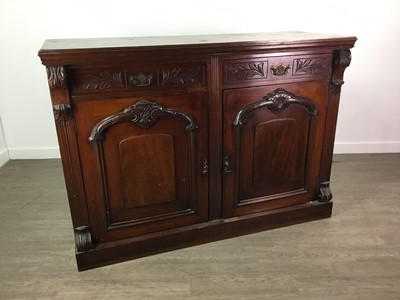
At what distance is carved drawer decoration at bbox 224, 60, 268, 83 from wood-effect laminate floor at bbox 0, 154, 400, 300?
2.59 feet

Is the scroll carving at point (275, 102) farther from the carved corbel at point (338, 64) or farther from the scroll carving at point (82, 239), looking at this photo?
the scroll carving at point (82, 239)

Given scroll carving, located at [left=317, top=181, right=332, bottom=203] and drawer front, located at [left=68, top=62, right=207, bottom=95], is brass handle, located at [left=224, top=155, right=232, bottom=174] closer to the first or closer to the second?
drawer front, located at [left=68, top=62, right=207, bottom=95]

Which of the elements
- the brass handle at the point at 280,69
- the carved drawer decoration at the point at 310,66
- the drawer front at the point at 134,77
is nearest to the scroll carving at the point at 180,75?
the drawer front at the point at 134,77

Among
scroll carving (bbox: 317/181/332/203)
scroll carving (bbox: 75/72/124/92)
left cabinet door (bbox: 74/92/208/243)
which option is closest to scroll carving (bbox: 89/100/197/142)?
left cabinet door (bbox: 74/92/208/243)

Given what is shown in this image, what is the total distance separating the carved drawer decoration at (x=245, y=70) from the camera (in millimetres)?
1387

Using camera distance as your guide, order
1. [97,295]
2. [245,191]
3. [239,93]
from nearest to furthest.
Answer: [97,295], [239,93], [245,191]

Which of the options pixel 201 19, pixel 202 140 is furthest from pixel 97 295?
pixel 201 19

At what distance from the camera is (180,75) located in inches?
52.3

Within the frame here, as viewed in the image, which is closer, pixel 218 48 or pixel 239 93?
pixel 218 48

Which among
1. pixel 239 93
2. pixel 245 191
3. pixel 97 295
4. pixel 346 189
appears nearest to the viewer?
pixel 97 295

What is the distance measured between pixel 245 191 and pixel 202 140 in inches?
14.4

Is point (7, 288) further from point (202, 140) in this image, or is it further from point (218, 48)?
point (218, 48)

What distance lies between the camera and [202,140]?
1.46 m

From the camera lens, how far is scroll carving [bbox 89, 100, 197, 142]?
129 centimetres
